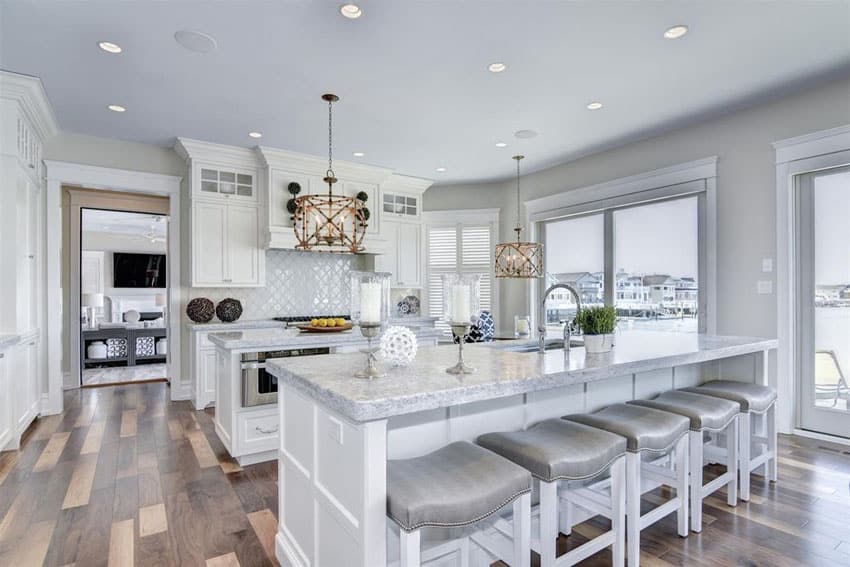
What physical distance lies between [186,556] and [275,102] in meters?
3.32

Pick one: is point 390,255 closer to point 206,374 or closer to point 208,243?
point 208,243

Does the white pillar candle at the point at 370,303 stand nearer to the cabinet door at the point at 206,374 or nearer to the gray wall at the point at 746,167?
the cabinet door at the point at 206,374

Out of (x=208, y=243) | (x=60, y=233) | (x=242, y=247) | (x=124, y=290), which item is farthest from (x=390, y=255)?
(x=124, y=290)

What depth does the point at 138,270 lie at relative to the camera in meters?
10.5

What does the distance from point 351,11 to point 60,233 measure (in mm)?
4119

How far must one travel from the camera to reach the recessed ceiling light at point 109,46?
2885 mm

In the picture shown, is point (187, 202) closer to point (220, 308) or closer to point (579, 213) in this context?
point (220, 308)

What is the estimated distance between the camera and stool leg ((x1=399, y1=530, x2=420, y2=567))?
128cm

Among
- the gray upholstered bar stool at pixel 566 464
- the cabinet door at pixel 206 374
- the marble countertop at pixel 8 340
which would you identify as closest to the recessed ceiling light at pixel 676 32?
the gray upholstered bar stool at pixel 566 464

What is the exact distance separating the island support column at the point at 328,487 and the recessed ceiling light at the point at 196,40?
91.3 inches

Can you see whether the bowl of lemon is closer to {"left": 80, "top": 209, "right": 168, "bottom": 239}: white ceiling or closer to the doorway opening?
the doorway opening

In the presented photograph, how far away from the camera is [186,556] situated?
2.03m

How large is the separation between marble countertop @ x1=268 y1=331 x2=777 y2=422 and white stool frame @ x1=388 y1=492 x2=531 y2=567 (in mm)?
357

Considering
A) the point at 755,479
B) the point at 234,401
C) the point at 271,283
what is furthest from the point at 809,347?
the point at 271,283
